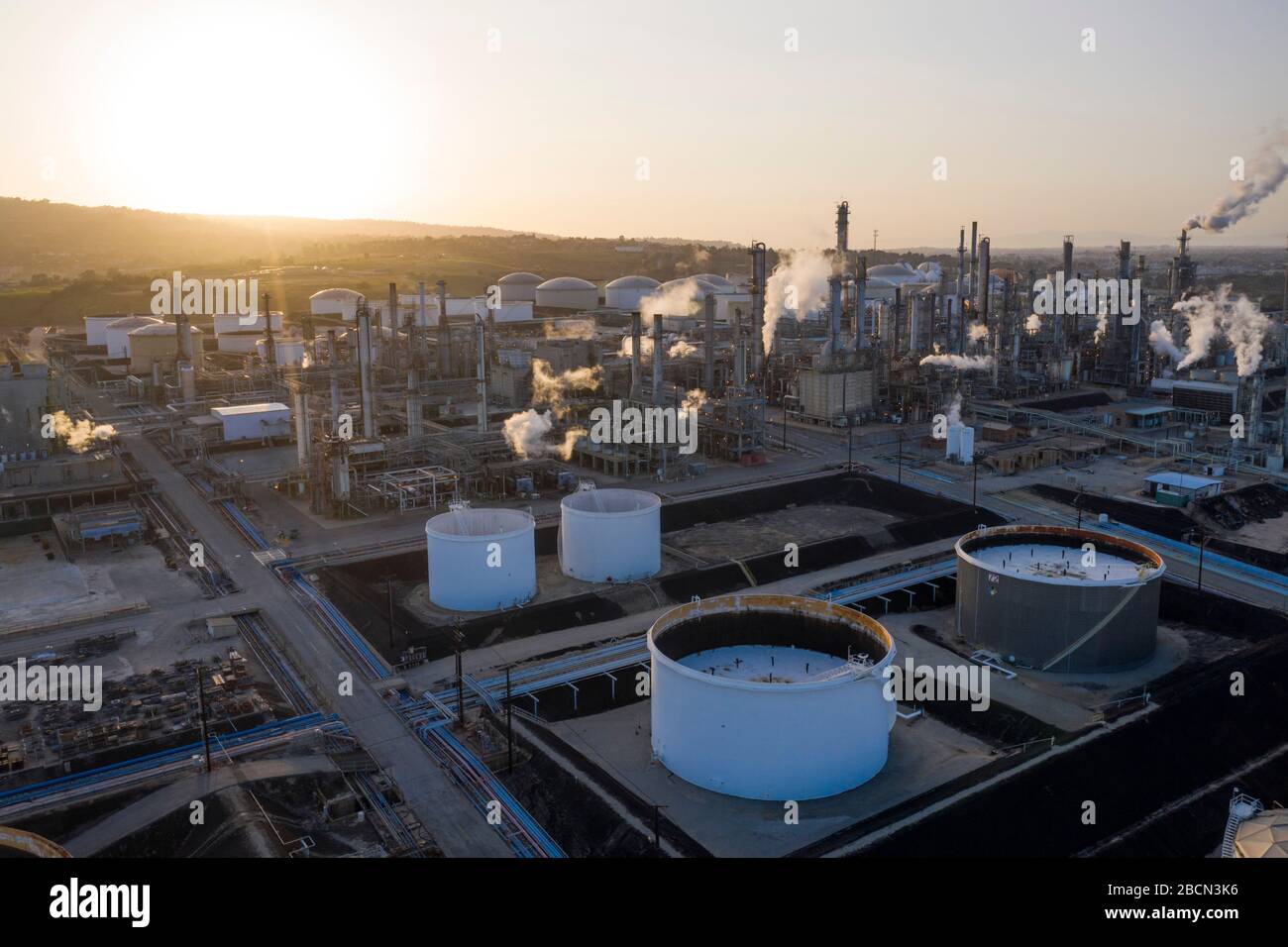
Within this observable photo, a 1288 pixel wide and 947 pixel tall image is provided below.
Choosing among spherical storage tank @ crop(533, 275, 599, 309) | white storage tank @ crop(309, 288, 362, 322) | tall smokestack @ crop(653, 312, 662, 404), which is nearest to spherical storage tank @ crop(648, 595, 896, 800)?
tall smokestack @ crop(653, 312, 662, 404)

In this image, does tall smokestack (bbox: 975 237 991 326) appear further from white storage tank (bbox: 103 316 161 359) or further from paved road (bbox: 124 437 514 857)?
white storage tank (bbox: 103 316 161 359)

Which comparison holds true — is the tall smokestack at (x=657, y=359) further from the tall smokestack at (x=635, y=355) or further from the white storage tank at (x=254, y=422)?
the white storage tank at (x=254, y=422)

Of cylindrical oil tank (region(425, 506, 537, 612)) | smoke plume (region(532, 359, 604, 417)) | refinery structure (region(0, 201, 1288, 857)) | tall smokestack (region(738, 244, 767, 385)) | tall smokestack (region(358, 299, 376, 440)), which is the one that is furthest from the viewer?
tall smokestack (region(738, 244, 767, 385))

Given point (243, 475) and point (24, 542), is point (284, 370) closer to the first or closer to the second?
point (243, 475)

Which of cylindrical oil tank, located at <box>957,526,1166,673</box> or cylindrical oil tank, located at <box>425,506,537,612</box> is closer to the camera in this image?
cylindrical oil tank, located at <box>957,526,1166,673</box>

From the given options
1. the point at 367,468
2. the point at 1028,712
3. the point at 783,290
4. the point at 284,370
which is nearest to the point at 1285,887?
the point at 1028,712

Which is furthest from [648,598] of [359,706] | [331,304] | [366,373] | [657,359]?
[331,304]

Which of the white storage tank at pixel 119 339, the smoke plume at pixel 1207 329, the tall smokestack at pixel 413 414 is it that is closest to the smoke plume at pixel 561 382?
the tall smokestack at pixel 413 414
